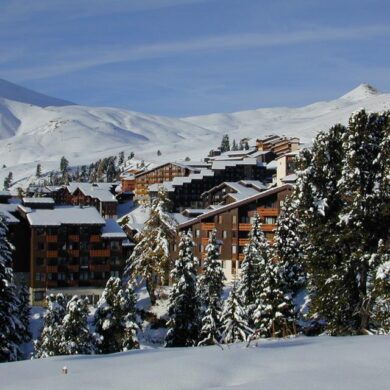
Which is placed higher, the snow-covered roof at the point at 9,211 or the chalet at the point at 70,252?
the snow-covered roof at the point at 9,211

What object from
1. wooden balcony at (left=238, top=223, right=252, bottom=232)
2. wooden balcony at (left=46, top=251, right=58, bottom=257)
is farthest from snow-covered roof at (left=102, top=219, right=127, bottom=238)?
wooden balcony at (left=238, top=223, right=252, bottom=232)

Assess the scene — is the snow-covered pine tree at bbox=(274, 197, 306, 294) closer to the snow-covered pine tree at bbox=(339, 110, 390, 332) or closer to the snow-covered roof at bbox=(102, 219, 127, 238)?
the snow-covered pine tree at bbox=(339, 110, 390, 332)

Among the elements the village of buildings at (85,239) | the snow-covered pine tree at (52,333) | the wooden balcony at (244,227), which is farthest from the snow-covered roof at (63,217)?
the snow-covered pine tree at (52,333)

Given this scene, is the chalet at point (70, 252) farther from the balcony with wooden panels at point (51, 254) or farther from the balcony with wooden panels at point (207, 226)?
the balcony with wooden panels at point (207, 226)

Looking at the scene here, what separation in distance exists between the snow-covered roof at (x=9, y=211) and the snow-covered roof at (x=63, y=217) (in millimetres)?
1767

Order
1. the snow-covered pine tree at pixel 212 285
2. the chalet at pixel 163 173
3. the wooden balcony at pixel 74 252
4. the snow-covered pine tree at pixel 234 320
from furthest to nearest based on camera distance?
1. the chalet at pixel 163 173
2. the wooden balcony at pixel 74 252
3. the snow-covered pine tree at pixel 212 285
4. the snow-covered pine tree at pixel 234 320

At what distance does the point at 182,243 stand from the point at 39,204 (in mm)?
39306

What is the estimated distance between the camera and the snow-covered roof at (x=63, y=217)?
70.5 metres

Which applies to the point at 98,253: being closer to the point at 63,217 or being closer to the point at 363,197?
the point at 63,217

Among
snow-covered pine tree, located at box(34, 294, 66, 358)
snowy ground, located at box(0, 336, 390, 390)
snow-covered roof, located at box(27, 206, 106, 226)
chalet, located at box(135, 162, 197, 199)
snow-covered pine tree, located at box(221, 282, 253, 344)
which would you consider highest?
chalet, located at box(135, 162, 197, 199)

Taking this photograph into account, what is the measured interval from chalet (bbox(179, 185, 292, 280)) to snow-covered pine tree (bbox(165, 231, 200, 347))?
2762 cm

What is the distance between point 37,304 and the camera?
223 feet

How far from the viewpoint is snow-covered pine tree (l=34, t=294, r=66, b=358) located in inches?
1391

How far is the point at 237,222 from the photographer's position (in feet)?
231
